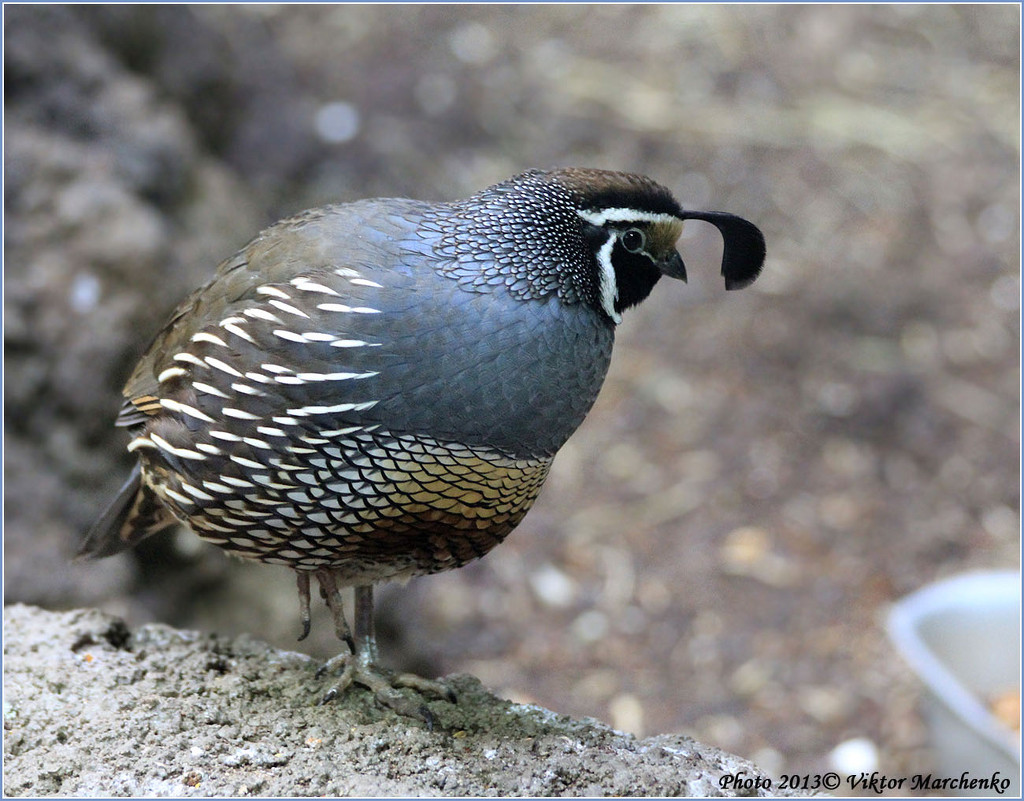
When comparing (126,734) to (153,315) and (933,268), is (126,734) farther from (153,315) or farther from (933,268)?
(933,268)

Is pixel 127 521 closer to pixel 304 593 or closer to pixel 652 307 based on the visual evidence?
pixel 304 593

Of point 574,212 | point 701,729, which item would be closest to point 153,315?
point 574,212

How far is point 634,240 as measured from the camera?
2527 millimetres

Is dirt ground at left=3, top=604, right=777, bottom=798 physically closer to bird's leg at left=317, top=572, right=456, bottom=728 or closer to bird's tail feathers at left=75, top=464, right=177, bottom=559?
bird's leg at left=317, top=572, right=456, bottom=728

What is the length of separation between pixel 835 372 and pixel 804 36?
9.03 feet

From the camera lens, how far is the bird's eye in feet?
8.25

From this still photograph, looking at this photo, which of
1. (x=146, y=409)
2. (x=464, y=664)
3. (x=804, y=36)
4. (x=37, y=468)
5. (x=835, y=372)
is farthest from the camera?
(x=804, y=36)

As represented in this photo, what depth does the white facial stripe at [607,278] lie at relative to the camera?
2.52 m

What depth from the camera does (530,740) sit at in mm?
2609

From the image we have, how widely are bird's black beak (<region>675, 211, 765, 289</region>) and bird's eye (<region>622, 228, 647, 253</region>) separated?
0.32 feet

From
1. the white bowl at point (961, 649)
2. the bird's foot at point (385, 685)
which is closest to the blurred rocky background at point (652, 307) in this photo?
the white bowl at point (961, 649)

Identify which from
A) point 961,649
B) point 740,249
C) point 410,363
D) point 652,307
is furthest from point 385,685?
point 652,307

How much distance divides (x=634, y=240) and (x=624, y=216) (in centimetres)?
7

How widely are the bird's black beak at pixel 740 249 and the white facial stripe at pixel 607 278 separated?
0.14 meters
